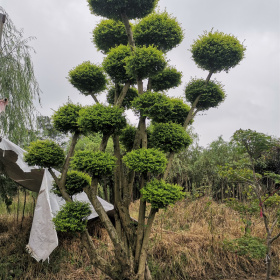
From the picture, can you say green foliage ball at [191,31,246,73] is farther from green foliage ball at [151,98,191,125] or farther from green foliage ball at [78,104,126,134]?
green foliage ball at [78,104,126,134]

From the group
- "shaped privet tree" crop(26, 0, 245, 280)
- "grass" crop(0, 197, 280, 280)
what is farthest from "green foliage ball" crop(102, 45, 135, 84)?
"grass" crop(0, 197, 280, 280)

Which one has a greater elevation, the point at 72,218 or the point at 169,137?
the point at 169,137

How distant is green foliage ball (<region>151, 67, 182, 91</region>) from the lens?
4066mm

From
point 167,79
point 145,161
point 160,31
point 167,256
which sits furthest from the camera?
point 167,256

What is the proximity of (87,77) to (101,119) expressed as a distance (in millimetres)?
944

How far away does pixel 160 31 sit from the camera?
3881mm

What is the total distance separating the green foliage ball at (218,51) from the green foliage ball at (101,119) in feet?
4.87

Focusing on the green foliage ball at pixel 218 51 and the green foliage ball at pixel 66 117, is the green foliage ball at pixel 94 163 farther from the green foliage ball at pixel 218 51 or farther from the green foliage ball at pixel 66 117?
the green foliage ball at pixel 218 51

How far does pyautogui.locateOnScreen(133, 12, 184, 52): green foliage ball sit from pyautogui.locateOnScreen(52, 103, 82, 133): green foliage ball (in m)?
1.39

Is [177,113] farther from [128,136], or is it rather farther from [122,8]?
[122,8]

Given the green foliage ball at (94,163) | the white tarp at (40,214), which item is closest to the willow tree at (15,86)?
the white tarp at (40,214)

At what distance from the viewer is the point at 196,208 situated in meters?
6.17

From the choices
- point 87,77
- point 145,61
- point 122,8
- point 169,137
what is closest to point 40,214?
point 87,77

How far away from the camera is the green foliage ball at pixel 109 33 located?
416cm
